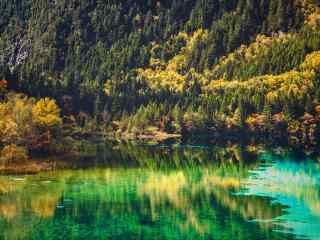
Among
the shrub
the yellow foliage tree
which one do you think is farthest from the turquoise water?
the yellow foliage tree

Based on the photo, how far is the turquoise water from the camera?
63.5m

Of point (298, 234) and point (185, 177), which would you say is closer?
point (298, 234)

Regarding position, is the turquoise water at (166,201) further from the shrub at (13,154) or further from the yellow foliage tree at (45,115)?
the yellow foliage tree at (45,115)

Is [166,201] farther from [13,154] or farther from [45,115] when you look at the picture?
[45,115]

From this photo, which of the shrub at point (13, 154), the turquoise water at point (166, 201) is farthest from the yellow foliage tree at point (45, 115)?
the turquoise water at point (166, 201)

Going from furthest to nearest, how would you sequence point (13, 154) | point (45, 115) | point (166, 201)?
point (45, 115), point (13, 154), point (166, 201)

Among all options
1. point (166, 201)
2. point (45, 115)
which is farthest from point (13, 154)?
point (166, 201)

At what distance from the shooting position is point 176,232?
6353 centimetres

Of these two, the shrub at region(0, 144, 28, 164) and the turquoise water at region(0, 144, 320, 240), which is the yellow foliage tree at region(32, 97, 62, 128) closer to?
the shrub at region(0, 144, 28, 164)

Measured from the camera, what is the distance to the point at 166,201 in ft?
263

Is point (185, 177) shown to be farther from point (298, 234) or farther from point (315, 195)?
point (298, 234)

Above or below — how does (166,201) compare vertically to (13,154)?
below

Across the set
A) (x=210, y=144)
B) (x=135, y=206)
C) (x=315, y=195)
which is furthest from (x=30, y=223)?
(x=210, y=144)

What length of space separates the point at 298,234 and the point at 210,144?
120 meters
